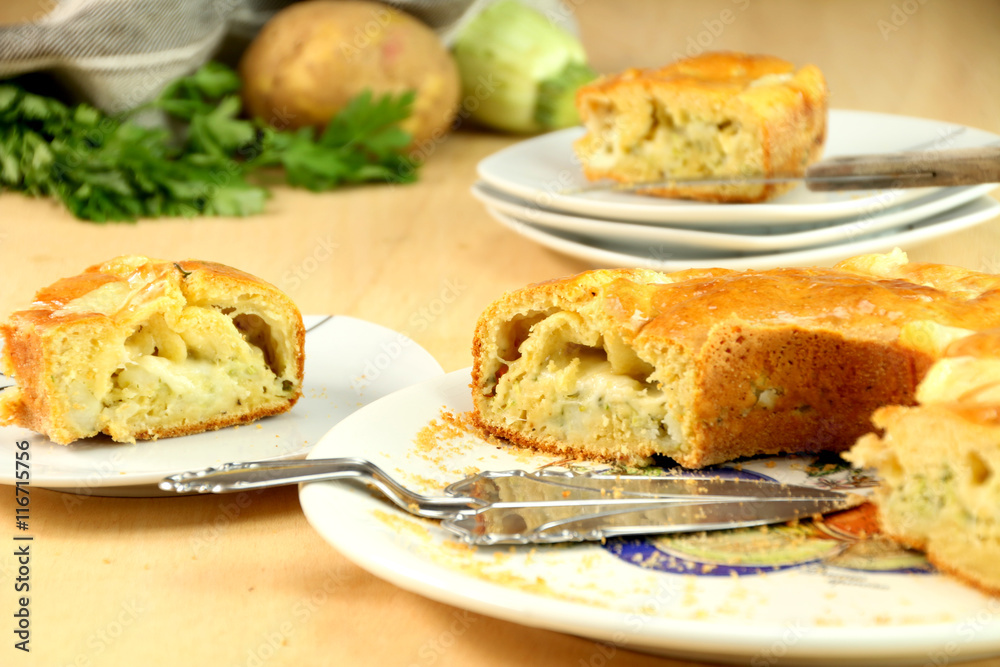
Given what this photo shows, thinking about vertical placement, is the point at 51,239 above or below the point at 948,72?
below

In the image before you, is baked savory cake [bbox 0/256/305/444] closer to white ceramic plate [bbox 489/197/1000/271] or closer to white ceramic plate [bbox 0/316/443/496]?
white ceramic plate [bbox 0/316/443/496]

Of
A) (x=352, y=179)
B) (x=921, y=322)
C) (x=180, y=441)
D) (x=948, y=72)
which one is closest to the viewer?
(x=921, y=322)

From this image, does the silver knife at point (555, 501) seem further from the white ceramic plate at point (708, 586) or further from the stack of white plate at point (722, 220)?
the stack of white plate at point (722, 220)

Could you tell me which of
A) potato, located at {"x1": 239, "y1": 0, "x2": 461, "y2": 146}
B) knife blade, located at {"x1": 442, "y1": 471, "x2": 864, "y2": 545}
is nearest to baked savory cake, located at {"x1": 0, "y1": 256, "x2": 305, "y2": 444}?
knife blade, located at {"x1": 442, "y1": 471, "x2": 864, "y2": 545}

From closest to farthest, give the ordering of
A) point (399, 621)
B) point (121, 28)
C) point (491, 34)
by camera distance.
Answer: point (399, 621), point (121, 28), point (491, 34)

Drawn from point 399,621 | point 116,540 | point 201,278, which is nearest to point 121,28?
point 201,278

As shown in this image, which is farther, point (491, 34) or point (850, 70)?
point (850, 70)

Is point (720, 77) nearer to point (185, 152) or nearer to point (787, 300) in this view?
point (787, 300)

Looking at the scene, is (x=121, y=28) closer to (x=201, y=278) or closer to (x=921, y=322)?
(x=201, y=278)
